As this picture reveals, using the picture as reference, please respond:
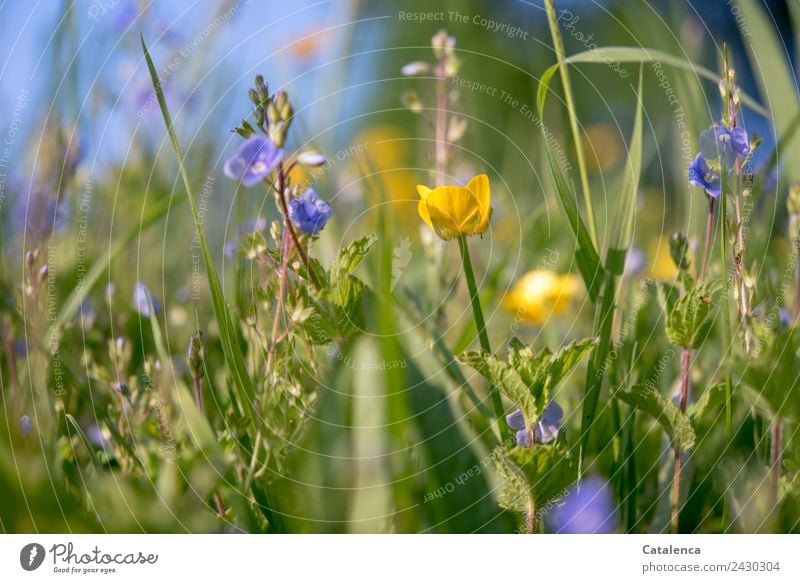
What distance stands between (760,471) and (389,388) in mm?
318

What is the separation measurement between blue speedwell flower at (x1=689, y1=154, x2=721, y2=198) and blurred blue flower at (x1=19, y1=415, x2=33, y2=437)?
0.55 metres

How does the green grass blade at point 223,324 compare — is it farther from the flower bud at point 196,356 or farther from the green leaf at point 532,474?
the green leaf at point 532,474

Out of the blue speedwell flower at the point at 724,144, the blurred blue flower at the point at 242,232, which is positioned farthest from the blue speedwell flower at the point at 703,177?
the blurred blue flower at the point at 242,232

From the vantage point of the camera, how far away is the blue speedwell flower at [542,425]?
2.12 ft

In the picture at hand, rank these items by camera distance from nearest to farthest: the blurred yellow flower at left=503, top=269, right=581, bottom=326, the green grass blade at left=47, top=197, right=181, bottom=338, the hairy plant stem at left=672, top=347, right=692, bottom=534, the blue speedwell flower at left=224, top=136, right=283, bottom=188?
the blue speedwell flower at left=224, top=136, right=283, bottom=188
the hairy plant stem at left=672, top=347, right=692, bottom=534
the green grass blade at left=47, top=197, right=181, bottom=338
the blurred yellow flower at left=503, top=269, right=581, bottom=326

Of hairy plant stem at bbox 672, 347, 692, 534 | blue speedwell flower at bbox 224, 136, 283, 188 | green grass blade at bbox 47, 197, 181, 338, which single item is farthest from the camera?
green grass blade at bbox 47, 197, 181, 338

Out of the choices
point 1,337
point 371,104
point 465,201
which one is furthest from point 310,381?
point 371,104

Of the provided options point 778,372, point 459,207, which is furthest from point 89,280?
point 778,372

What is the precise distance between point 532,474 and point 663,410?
0.12 metres

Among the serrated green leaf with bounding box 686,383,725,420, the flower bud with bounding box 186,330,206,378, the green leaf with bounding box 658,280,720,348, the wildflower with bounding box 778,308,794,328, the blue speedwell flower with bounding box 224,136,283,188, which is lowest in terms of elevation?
the serrated green leaf with bounding box 686,383,725,420

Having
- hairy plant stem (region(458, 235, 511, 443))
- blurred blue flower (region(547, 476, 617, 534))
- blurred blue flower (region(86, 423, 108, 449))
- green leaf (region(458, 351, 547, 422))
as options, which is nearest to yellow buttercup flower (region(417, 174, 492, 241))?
hairy plant stem (region(458, 235, 511, 443))

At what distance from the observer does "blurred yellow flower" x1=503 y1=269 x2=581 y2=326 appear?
101 centimetres

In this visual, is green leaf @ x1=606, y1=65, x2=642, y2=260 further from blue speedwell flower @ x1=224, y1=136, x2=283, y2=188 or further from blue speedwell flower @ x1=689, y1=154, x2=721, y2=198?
blue speedwell flower @ x1=224, y1=136, x2=283, y2=188
